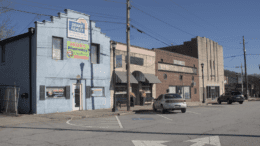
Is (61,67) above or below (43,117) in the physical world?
above

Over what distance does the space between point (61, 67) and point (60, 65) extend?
0.18 metres

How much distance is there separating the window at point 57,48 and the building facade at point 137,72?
5331mm

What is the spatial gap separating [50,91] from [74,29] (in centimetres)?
556

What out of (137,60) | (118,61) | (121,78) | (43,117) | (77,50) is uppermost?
(77,50)

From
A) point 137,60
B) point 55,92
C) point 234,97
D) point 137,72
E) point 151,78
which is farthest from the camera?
point 234,97

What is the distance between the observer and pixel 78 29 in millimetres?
19547

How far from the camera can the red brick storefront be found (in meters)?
28.9

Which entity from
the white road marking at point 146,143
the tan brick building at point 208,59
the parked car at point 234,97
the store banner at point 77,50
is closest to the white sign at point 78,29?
the store banner at point 77,50

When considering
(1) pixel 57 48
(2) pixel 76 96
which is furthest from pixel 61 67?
(2) pixel 76 96

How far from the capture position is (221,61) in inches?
1905

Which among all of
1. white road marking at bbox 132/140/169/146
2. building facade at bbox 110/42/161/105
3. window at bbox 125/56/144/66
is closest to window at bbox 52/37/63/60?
building facade at bbox 110/42/161/105

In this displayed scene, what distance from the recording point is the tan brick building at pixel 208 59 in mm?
40438

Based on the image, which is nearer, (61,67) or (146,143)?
(146,143)

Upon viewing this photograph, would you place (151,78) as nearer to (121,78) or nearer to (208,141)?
(121,78)
